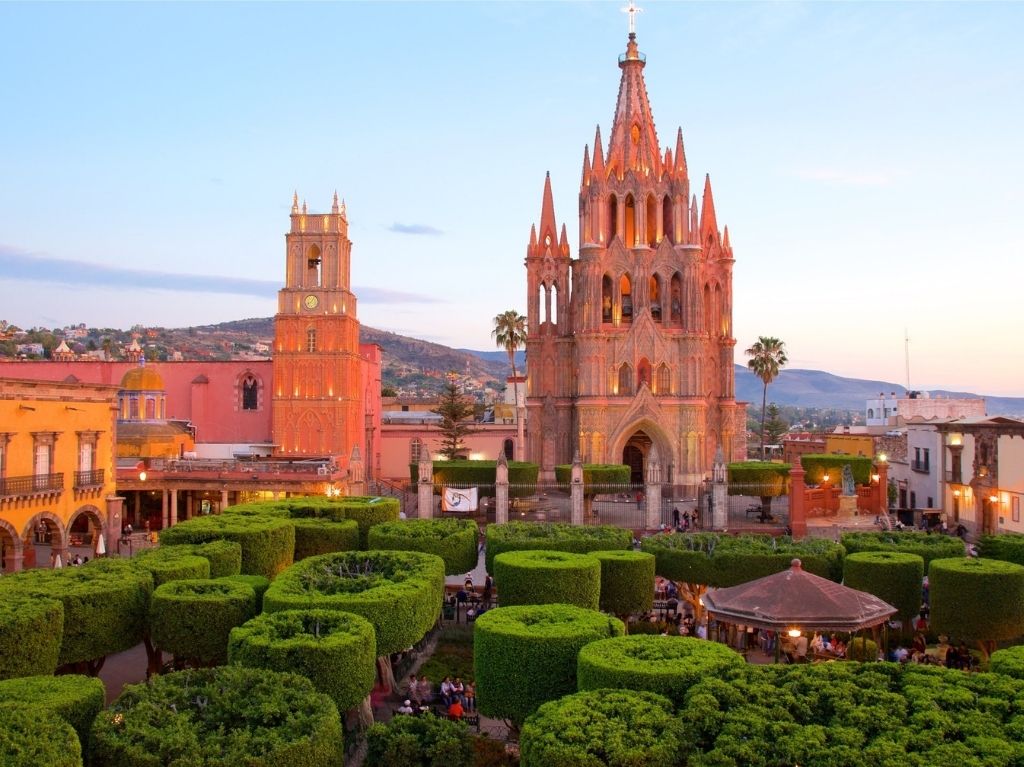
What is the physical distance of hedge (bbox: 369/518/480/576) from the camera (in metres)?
28.8

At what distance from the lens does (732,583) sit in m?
26.4

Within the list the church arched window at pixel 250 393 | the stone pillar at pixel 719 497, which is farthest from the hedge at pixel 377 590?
the church arched window at pixel 250 393

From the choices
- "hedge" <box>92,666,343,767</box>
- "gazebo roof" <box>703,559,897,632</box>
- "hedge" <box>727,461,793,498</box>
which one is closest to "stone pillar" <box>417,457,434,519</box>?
"hedge" <box>727,461,793,498</box>

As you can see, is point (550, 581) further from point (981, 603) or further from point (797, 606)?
point (981, 603)

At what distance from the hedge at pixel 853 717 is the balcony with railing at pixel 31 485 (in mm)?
28295

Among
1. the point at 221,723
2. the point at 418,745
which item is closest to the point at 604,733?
the point at 418,745

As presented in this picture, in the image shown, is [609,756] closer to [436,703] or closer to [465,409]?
[436,703]

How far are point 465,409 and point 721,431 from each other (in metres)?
18.7

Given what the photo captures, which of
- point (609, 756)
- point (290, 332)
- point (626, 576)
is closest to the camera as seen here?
point (609, 756)

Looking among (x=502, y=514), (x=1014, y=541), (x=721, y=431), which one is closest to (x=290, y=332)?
(x=502, y=514)

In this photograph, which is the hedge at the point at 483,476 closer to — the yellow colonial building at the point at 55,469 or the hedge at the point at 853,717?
the yellow colonial building at the point at 55,469

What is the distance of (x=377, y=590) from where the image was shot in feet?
69.4

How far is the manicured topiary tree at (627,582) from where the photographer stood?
25.8 metres

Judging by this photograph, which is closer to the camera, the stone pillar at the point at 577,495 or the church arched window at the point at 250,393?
the stone pillar at the point at 577,495
